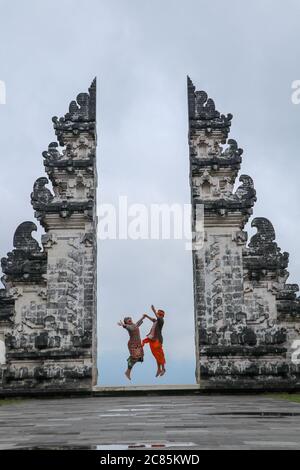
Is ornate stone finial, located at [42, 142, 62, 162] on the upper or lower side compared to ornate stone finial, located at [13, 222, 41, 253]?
upper

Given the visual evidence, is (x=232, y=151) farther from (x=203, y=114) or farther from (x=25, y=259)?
(x=25, y=259)

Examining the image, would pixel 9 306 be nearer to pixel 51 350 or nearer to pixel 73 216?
pixel 51 350

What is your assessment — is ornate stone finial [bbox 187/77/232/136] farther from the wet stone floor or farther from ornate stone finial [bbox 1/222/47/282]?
the wet stone floor

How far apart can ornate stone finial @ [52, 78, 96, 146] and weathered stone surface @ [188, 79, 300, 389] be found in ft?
12.4

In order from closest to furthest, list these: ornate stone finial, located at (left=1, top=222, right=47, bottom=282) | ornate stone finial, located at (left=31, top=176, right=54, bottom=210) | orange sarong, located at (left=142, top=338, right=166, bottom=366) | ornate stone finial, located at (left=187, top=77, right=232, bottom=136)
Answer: ornate stone finial, located at (left=1, top=222, right=47, bottom=282) → orange sarong, located at (left=142, top=338, right=166, bottom=366) → ornate stone finial, located at (left=31, top=176, right=54, bottom=210) → ornate stone finial, located at (left=187, top=77, right=232, bottom=136)

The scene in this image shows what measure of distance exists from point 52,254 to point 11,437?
42.9 feet

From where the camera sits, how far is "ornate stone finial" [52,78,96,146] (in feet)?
67.1

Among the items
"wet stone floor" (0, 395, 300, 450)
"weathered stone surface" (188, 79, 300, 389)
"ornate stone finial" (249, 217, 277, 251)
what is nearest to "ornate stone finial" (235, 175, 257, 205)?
"weathered stone surface" (188, 79, 300, 389)

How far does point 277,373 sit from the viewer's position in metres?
17.5

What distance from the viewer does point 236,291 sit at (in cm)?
1823

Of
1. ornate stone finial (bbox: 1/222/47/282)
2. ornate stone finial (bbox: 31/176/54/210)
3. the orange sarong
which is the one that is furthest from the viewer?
ornate stone finial (bbox: 31/176/54/210)

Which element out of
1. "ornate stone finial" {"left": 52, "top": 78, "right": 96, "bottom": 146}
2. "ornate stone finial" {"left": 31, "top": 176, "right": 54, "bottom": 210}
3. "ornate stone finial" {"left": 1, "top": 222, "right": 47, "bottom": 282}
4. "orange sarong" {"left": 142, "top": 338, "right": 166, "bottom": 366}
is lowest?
"orange sarong" {"left": 142, "top": 338, "right": 166, "bottom": 366}

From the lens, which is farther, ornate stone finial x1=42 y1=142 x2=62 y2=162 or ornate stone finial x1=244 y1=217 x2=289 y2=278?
ornate stone finial x1=42 y1=142 x2=62 y2=162
